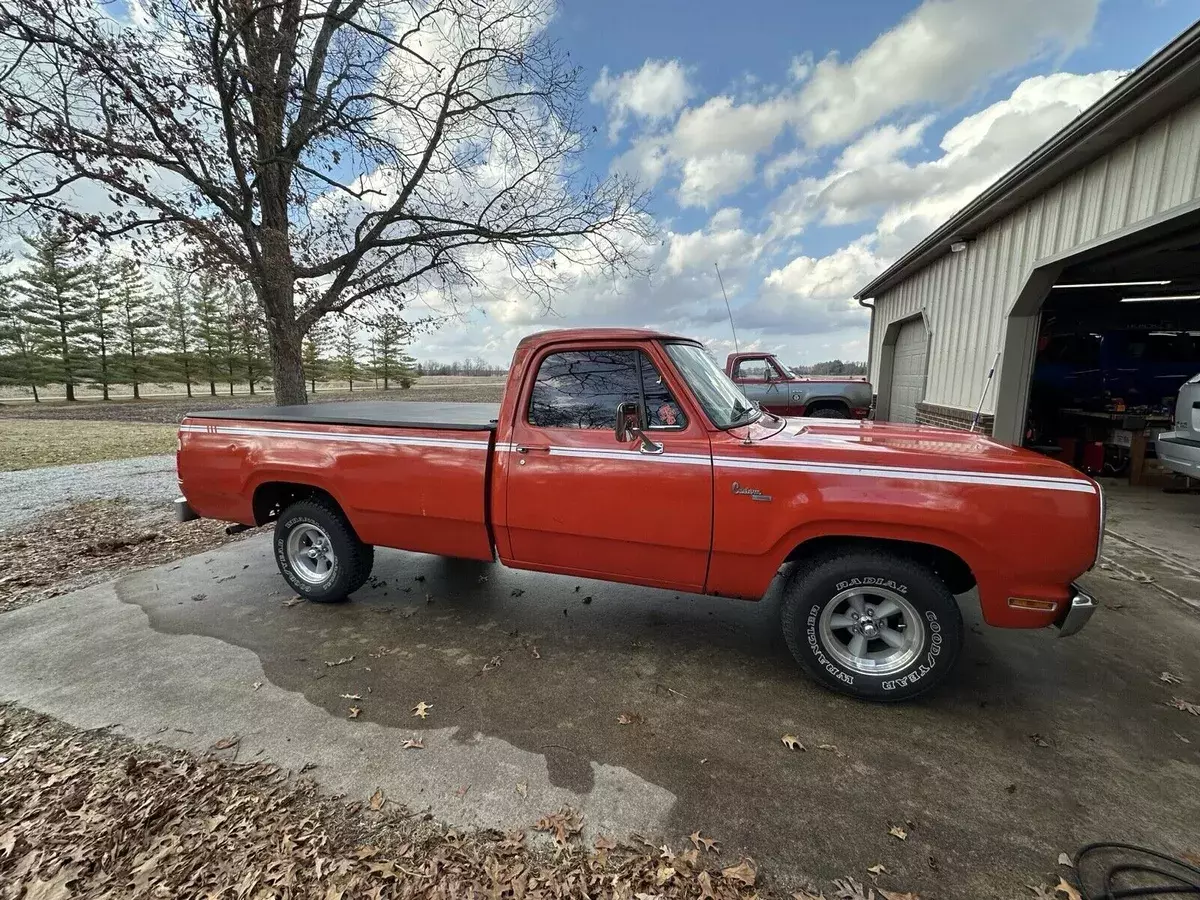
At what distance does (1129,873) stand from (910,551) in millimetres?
1410

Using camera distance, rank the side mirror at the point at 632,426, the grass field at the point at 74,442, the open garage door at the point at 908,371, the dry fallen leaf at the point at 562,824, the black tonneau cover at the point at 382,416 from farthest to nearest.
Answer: the grass field at the point at 74,442 < the open garage door at the point at 908,371 < the black tonneau cover at the point at 382,416 < the side mirror at the point at 632,426 < the dry fallen leaf at the point at 562,824

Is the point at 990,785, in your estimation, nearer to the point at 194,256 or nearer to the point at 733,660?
the point at 733,660

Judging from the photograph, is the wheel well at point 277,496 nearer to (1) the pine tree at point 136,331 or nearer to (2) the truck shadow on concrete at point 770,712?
(2) the truck shadow on concrete at point 770,712

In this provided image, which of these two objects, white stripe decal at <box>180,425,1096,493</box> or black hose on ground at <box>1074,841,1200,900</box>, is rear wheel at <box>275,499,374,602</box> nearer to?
white stripe decal at <box>180,425,1096,493</box>

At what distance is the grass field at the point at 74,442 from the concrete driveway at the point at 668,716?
9623 mm

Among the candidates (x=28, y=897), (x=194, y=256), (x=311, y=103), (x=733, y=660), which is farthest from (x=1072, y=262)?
(x=194, y=256)

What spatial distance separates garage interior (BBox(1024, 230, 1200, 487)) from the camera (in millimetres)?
7766

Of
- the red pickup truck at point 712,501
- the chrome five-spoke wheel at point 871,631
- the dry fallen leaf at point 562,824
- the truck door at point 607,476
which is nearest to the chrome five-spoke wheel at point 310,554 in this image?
the red pickup truck at point 712,501

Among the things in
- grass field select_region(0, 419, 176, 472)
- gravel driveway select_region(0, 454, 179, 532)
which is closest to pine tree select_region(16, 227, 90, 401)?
grass field select_region(0, 419, 176, 472)

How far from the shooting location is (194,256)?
24.4ft

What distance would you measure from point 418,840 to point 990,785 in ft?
8.18

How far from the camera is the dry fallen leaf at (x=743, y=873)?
1900 millimetres

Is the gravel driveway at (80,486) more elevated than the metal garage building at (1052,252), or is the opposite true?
the metal garage building at (1052,252)

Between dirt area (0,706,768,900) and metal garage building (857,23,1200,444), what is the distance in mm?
6628
